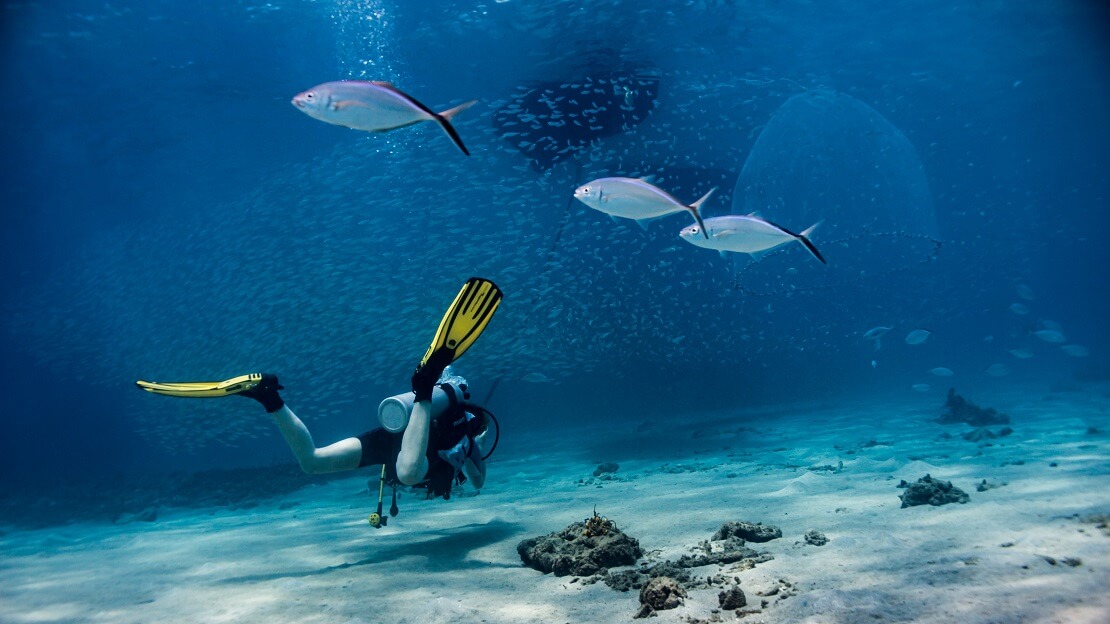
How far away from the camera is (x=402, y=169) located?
64.6 feet

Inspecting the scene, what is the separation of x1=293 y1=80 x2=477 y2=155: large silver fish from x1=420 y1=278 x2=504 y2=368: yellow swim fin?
170 centimetres

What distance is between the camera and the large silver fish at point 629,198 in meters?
4.34

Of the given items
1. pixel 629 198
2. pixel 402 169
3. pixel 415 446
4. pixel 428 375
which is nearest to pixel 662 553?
pixel 415 446

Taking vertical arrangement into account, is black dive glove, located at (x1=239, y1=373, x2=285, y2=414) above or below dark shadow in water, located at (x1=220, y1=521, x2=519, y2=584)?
above

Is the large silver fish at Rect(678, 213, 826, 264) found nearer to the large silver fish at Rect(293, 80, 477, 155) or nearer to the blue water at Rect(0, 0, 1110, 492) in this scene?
the large silver fish at Rect(293, 80, 477, 155)

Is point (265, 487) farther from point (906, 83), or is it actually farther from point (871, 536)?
point (906, 83)

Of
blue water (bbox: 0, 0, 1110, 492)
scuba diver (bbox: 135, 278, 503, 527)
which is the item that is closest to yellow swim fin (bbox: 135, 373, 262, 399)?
scuba diver (bbox: 135, 278, 503, 527)

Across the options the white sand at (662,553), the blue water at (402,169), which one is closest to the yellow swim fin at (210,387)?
the white sand at (662,553)

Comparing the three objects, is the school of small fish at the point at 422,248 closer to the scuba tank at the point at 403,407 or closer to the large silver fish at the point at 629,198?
the large silver fish at the point at 629,198

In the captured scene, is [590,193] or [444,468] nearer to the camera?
[590,193]

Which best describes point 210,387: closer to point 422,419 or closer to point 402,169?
point 422,419

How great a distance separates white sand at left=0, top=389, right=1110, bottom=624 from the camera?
9.38ft

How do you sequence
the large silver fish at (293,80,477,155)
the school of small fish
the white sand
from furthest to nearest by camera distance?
the school of small fish < the large silver fish at (293,80,477,155) < the white sand

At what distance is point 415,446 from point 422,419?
0.75ft
